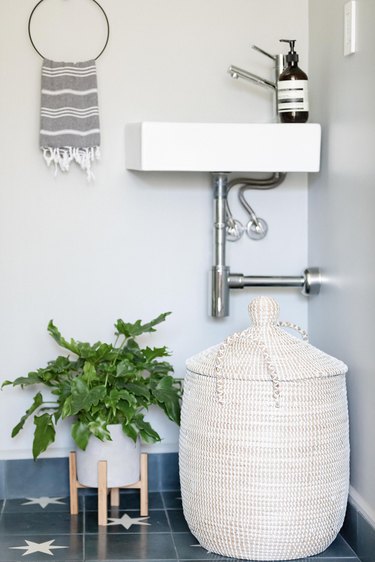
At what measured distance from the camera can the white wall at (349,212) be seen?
87.9 inches

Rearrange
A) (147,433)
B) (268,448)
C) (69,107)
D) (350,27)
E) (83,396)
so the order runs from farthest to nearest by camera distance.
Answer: (69,107) → (147,433) → (83,396) → (350,27) → (268,448)

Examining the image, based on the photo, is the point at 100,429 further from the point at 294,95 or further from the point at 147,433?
the point at 294,95

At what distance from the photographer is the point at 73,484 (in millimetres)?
2613

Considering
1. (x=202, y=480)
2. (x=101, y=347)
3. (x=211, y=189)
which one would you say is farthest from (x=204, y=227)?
(x=202, y=480)

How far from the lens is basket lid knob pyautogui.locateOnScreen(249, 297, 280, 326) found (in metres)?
2.33

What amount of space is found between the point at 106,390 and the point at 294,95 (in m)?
0.92

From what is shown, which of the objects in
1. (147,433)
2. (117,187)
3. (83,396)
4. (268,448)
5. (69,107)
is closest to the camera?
(268,448)

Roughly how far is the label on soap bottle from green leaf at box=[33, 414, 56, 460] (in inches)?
41.1

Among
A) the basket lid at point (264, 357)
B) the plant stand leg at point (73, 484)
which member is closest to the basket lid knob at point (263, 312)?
the basket lid at point (264, 357)

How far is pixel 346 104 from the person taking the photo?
2.40 m

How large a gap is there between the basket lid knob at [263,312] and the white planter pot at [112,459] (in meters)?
0.51

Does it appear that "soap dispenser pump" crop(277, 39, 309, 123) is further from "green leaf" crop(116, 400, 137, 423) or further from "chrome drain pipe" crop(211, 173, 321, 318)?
"green leaf" crop(116, 400, 137, 423)

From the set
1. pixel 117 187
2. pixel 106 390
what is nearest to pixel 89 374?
pixel 106 390

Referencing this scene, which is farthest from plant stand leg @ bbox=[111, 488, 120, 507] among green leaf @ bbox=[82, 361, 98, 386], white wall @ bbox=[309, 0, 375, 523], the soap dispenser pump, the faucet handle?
the faucet handle
